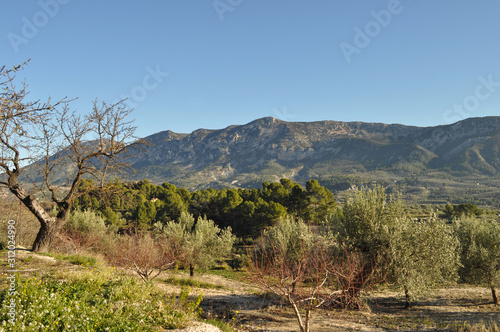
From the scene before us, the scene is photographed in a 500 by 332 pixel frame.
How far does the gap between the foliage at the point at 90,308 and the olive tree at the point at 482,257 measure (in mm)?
21117

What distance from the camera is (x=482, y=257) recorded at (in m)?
19.6

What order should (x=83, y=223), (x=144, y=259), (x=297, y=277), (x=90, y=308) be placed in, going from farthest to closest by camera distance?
(x=83, y=223) → (x=144, y=259) → (x=297, y=277) → (x=90, y=308)

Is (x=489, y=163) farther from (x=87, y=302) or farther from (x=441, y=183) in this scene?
(x=87, y=302)

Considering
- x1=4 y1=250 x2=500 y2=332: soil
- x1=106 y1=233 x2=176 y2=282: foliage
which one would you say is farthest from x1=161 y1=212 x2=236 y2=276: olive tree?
x1=106 y1=233 x2=176 y2=282: foliage

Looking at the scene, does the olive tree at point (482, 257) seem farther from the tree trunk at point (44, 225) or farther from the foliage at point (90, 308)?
the tree trunk at point (44, 225)

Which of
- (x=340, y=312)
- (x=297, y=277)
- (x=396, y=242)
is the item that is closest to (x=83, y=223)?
(x=340, y=312)

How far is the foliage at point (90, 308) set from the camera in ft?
17.4

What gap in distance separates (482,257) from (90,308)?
81.5ft

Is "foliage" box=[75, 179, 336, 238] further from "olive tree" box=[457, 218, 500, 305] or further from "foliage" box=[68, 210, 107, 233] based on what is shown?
"olive tree" box=[457, 218, 500, 305]

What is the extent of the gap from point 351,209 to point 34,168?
16615 mm

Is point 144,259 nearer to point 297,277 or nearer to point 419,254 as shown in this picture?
point 297,277

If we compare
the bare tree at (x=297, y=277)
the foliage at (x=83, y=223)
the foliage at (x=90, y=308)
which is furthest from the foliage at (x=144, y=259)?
the foliage at (x=83, y=223)

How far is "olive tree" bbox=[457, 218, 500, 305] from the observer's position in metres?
19.3

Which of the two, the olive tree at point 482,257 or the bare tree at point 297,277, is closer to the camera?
the bare tree at point 297,277
